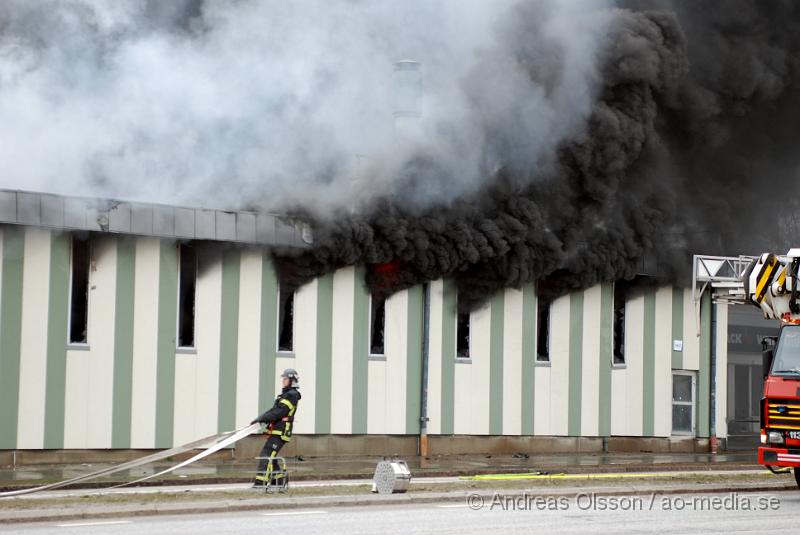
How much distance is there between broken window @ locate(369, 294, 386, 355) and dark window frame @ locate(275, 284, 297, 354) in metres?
1.84

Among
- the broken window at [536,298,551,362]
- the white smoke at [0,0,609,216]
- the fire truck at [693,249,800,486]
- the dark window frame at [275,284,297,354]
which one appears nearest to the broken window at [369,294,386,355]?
the dark window frame at [275,284,297,354]

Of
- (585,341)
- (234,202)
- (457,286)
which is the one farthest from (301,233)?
(585,341)

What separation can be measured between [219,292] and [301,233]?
6.12 feet

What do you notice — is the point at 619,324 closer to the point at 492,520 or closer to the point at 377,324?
the point at 377,324

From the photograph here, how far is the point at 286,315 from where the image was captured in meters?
22.9

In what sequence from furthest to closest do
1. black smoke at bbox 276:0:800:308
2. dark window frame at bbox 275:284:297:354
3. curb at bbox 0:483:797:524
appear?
black smoke at bbox 276:0:800:308, dark window frame at bbox 275:284:297:354, curb at bbox 0:483:797:524

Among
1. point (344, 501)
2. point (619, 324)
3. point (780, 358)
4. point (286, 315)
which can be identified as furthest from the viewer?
point (619, 324)

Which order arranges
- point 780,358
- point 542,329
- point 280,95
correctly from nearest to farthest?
point 780,358
point 280,95
point 542,329

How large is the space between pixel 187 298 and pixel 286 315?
2090 mm

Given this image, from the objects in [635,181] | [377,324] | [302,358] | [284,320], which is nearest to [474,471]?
[302,358]

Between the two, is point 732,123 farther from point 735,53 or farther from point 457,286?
point 457,286

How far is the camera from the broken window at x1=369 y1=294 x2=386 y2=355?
78.8 ft

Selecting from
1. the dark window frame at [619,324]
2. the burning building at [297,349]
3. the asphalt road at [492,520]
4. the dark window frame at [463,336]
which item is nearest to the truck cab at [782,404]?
the asphalt road at [492,520]

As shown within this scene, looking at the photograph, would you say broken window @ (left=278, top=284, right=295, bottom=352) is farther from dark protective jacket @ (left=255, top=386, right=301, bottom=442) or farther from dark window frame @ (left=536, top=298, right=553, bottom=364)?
dark protective jacket @ (left=255, top=386, right=301, bottom=442)
